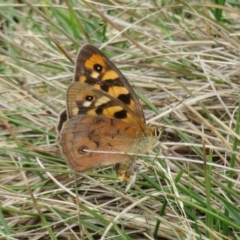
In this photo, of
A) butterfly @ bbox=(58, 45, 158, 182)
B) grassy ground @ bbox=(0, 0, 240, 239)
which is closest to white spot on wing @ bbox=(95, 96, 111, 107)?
butterfly @ bbox=(58, 45, 158, 182)

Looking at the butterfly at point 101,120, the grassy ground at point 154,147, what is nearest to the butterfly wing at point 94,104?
the butterfly at point 101,120

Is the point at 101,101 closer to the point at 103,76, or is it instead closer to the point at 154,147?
the point at 103,76

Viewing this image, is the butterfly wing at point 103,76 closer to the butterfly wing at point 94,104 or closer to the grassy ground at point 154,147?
the butterfly wing at point 94,104

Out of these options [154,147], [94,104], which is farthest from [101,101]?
[154,147]

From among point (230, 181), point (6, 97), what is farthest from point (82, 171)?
point (6, 97)

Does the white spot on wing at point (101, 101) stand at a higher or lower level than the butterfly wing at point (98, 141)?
higher

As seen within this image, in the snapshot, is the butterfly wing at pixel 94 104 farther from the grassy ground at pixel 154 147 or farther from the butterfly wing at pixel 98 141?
the grassy ground at pixel 154 147

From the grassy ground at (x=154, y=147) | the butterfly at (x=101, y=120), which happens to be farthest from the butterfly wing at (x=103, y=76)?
the grassy ground at (x=154, y=147)

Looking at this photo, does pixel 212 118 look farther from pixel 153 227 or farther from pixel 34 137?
pixel 34 137
